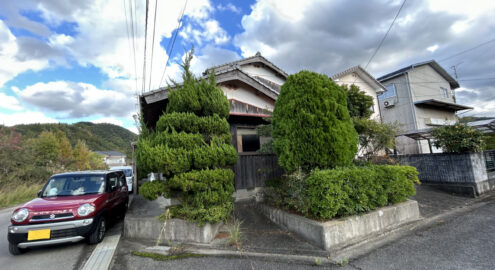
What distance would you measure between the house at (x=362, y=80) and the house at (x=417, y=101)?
2.00m

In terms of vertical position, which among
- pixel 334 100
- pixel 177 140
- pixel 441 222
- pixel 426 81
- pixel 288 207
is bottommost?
pixel 441 222

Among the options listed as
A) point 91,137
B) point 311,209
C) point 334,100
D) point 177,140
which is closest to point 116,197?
point 177,140

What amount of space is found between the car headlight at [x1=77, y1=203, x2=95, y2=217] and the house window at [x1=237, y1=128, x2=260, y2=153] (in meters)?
4.07

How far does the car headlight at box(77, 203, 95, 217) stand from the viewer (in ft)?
12.1

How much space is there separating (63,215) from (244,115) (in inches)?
189

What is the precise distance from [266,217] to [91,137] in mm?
61705

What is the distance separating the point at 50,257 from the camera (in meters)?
3.49

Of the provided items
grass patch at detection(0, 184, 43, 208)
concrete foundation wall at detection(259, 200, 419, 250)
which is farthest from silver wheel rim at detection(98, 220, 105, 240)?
grass patch at detection(0, 184, 43, 208)

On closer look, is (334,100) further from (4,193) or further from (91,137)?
(91,137)

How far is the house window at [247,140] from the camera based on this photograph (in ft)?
22.1

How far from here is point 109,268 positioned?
301 cm

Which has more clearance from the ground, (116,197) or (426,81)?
(426,81)

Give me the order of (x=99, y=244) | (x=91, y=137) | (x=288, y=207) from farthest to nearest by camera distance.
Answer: (x=91, y=137)
(x=288, y=207)
(x=99, y=244)

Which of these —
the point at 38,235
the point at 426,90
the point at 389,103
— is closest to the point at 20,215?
the point at 38,235
